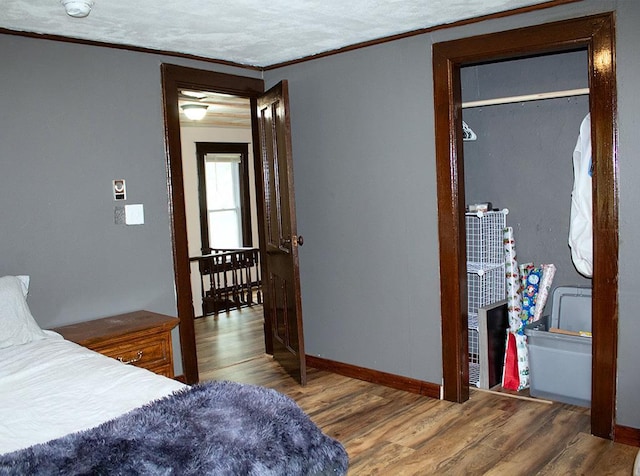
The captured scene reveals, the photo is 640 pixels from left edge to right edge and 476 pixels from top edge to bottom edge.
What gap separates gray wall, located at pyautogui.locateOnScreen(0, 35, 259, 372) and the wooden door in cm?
79

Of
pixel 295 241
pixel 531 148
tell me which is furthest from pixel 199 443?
pixel 531 148

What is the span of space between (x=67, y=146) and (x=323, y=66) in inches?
72.9

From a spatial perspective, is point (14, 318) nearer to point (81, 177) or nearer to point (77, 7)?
point (81, 177)

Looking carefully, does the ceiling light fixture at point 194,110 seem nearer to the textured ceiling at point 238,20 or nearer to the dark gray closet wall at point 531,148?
the textured ceiling at point 238,20

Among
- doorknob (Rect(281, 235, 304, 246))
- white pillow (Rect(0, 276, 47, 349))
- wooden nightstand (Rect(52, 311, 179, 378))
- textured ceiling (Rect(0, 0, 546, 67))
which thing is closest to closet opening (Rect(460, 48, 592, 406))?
textured ceiling (Rect(0, 0, 546, 67))

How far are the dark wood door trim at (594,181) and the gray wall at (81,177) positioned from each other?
186 centimetres

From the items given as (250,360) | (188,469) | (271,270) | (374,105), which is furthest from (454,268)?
(188,469)

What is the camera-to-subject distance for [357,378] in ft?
13.7

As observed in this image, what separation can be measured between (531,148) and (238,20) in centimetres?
221

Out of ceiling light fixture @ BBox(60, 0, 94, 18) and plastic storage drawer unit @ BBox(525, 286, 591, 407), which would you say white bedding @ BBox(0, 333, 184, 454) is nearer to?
ceiling light fixture @ BBox(60, 0, 94, 18)

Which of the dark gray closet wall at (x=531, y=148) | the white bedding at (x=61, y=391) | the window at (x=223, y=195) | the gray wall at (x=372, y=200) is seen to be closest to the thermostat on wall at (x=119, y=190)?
the white bedding at (x=61, y=391)

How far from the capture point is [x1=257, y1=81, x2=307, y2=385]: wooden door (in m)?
3.91

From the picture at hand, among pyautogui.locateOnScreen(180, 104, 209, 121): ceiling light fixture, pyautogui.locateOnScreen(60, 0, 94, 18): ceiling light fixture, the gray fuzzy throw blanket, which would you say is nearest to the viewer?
the gray fuzzy throw blanket

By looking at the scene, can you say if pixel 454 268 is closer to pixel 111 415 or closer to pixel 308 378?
pixel 308 378
